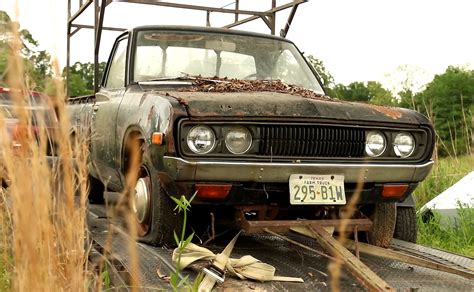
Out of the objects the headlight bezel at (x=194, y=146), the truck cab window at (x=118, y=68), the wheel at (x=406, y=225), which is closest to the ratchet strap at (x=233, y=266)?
the headlight bezel at (x=194, y=146)

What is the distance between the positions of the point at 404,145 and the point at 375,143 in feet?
0.72

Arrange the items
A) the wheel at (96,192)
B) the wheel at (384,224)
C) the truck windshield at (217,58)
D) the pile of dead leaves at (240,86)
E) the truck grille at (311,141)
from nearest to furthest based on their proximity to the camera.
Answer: the truck grille at (311,141)
the pile of dead leaves at (240,86)
the wheel at (384,224)
the truck windshield at (217,58)
the wheel at (96,192)

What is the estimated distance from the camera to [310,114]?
3.39 m

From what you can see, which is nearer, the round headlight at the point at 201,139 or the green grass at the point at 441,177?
the round headlight at the point at 201,139

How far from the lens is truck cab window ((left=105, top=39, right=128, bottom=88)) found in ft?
15.5

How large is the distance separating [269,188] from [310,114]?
1.61 feet

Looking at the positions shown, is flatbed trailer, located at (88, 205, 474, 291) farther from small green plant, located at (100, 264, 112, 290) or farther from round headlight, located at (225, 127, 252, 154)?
round headlight, located at (225, 127, 252, 154)

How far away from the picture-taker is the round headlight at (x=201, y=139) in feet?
10.6

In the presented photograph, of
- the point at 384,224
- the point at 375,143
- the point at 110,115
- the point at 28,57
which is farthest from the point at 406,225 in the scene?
the point at 28,57

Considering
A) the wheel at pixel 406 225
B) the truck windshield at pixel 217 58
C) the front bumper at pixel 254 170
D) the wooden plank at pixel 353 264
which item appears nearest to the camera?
the wooden plank at pixel 353 264

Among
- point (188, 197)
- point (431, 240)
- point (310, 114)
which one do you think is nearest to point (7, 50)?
point (188, 197)

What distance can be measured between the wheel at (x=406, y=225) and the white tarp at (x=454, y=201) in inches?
42.6

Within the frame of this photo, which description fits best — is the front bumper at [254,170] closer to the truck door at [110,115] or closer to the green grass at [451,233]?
the truck door at [110,115]

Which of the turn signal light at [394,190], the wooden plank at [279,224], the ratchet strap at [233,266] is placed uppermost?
the turn signal light at [394,190]
